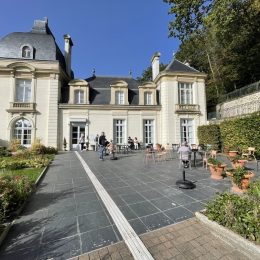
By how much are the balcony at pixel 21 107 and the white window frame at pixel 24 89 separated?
1.39 feet

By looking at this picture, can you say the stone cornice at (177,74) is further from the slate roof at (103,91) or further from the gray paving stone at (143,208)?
the gray paving stone at (143,208)

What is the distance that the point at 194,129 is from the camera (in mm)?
16875

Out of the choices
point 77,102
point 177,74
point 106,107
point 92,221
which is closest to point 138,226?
point 92,221

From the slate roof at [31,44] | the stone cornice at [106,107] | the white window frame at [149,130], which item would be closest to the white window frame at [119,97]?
the stone cornice at [106,107]

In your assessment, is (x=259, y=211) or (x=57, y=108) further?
(x=57, y=108)

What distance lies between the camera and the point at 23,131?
49.1ft

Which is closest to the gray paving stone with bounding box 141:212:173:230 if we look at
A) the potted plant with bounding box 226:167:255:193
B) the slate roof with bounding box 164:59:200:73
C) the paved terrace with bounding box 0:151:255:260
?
the paved terrace with bounding box 0:151:255:260

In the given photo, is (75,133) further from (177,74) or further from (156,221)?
(156,221)

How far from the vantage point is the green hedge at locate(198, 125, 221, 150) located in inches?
525

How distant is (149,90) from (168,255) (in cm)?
1590

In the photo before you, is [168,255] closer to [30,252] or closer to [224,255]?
[224,255]

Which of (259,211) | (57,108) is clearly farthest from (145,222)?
(57,108)

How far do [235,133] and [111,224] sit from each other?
11.1 m

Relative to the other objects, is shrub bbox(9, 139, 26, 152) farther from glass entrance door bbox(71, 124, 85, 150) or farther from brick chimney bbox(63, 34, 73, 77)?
brick chimney bbox(63, 34, 73, 77)
